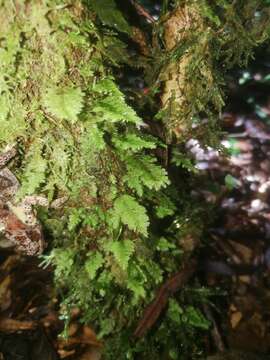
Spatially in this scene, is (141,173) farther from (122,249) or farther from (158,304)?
(158,304)

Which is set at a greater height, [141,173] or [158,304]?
[141,173]

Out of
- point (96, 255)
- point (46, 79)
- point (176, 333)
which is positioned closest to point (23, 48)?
point (46, 79)

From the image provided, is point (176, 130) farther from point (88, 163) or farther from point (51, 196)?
point (51, 196)

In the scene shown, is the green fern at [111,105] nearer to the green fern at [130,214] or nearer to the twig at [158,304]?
the green fern at [130,214]

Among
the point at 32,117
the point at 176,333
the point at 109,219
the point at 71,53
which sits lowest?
the point at 176,333

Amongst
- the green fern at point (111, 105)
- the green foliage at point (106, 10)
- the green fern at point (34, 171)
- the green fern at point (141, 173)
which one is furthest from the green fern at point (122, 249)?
the green foliage at point (106, 10)

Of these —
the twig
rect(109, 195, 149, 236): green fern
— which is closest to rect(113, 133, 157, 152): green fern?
rect(109, 195, 149, 236): green fern

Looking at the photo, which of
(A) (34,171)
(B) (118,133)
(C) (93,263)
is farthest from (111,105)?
(C) (93,263)

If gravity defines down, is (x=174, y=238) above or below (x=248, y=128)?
below
